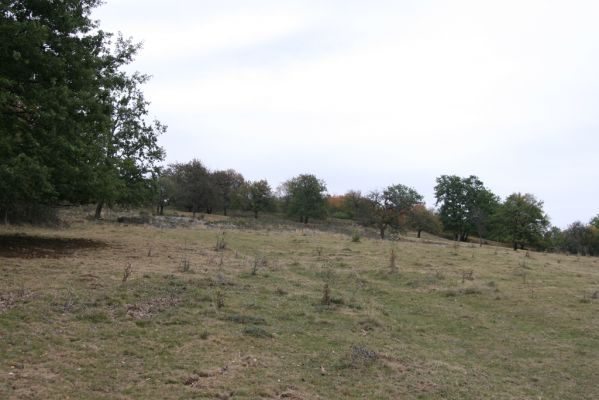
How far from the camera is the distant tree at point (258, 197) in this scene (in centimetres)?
7919

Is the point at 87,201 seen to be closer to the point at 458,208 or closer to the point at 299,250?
the point at 299,250

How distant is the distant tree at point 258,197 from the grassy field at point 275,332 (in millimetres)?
61997

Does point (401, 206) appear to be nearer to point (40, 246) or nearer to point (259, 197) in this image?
point (259, 197)

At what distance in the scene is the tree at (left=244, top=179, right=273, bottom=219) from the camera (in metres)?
79.2

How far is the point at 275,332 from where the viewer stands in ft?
29.0

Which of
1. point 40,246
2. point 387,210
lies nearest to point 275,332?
point 40,246

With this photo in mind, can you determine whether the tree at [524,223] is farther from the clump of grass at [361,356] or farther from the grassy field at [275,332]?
the clump of grass at [361,356]

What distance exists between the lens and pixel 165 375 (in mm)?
6258

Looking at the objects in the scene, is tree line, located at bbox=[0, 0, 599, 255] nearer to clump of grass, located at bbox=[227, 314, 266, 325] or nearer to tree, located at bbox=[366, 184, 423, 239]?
clump of grass, located at bbox=[227, 314, 266, 325]

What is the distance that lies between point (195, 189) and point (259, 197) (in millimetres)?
14155

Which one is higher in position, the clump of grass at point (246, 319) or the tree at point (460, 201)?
the tree at point (460, 201)

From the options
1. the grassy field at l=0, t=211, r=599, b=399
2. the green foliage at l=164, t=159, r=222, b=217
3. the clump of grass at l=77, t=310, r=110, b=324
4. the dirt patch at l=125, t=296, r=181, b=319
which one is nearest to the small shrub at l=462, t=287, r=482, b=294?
the grassy field at l=0, t=211, r=599, b=399

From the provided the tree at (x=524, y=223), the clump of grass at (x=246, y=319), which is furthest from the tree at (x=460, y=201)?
the clump of grass at (x=246, y=319)

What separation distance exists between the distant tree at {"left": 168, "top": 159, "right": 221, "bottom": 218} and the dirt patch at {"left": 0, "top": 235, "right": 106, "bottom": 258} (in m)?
47.0
